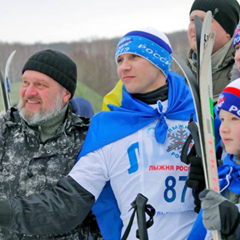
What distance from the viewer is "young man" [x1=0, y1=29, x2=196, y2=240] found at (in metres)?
2.38

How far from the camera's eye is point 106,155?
246cm

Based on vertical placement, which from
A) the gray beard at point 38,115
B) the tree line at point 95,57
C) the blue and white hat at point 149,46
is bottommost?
the gray beard at point 38,115

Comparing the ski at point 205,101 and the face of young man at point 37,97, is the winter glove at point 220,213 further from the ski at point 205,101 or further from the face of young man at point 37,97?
the face of young man at point 37,97

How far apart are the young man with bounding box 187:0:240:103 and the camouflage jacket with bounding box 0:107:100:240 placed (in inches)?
40.3

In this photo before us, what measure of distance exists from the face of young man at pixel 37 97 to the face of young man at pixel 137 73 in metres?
0.42

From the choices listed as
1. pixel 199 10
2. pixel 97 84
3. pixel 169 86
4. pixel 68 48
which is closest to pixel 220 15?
pixel 199 10

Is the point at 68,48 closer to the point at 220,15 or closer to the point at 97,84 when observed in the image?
the point at 97,84

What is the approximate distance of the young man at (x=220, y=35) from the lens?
3062 millimetres

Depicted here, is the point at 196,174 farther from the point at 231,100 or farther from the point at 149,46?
the point at 149,46

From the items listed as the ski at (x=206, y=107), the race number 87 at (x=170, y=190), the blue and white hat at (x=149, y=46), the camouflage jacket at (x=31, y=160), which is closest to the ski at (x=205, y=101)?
the ski at (x=206, y=107)

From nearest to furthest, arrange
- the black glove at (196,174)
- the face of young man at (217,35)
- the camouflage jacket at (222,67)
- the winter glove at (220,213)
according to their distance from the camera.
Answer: the winter glove at (220,213) → the black glove at (196,174) → the camouflage jacket at (222,67) → the face of young man at (217,35)

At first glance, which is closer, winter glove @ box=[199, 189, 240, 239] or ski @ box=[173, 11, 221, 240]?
winter glove @ box=[199, 189, 240, 239]

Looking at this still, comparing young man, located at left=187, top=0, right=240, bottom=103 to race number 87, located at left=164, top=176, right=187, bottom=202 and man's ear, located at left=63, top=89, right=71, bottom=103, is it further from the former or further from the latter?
man's ear, located at left=63, top=89, right=71, bottom=103

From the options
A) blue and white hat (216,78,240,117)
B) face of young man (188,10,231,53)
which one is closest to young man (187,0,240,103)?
face of young man (188,10,231,53)
